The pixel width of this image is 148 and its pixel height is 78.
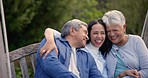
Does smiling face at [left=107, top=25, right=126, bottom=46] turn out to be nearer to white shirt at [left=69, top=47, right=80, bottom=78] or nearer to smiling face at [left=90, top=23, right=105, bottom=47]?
smiling face at [left=90, top=23, right=105, bottom=47]

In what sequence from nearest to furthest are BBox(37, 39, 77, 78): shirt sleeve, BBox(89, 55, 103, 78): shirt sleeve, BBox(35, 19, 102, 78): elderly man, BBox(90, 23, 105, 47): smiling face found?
1. BBox(37, 39, 77, 78): shirt sleeve
2. BBox(35, 19, 102, 78): elderly man
3. BBox(89, 55, 103, 78): shirt sleeve
4. BBox(90, 23, 105, 47): smiling face

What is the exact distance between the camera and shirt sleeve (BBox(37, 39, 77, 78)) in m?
2.60

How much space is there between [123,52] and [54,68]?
73cm

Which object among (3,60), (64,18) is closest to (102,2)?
(64,18)

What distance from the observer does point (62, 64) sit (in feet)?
8.76

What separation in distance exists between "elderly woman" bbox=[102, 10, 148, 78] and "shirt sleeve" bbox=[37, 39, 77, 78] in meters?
0.56

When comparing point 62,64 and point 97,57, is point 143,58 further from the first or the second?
point 62,64

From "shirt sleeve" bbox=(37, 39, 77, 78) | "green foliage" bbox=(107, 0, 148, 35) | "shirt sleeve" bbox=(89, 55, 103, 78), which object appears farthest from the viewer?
"green foliage" bbox=(107, 0, 148, 35)

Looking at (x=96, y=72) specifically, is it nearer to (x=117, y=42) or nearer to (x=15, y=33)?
(x=117, y=42)

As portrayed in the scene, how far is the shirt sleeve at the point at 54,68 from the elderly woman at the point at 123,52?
56 centimetres

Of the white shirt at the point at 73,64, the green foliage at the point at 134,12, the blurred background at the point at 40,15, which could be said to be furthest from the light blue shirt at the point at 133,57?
the green foliage at the point at 134,12

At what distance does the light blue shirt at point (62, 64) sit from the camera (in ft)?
8.56

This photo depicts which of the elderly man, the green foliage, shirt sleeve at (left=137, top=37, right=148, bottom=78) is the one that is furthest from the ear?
the green foliage

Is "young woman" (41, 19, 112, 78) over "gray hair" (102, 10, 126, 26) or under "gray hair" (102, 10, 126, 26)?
under
